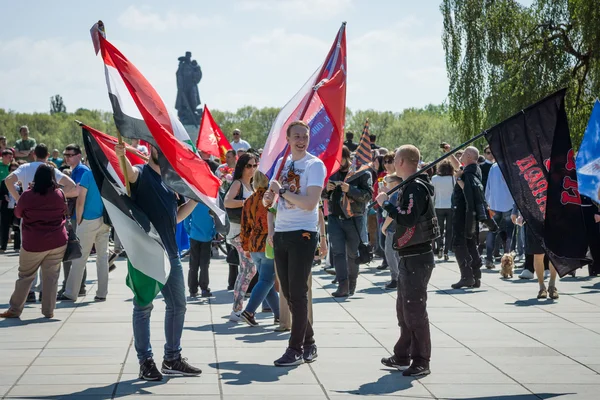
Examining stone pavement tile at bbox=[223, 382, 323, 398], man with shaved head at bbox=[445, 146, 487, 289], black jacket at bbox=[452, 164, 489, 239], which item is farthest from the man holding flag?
black jacket at bbox=[452, 164, 489, 239]

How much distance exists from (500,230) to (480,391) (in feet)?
35.0

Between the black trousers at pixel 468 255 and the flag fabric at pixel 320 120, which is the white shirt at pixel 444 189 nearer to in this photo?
the black trousers at pixel 468 255

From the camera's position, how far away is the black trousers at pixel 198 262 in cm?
1223

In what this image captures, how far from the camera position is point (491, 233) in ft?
53.2

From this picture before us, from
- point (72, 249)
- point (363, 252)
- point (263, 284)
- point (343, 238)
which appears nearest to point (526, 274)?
point (363, 252)

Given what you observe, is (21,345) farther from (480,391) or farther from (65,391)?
(480,391)

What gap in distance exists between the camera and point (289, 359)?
765cm

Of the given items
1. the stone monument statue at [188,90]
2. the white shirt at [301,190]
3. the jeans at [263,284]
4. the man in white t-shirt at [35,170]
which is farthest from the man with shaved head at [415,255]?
the stone monument statue at [188,90]

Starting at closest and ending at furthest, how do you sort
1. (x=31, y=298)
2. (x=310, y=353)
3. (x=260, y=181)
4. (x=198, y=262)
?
(x=310, y=353) → (x=260, y=181) → (x=31, y=298) → (x=198, y=262)

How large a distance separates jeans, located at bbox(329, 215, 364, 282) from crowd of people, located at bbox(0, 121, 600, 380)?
0.01 meters

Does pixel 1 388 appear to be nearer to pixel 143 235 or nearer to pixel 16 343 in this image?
pixel 143 235

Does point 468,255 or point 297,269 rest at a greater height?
point 297,269

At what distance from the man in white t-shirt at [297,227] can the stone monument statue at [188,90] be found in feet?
123

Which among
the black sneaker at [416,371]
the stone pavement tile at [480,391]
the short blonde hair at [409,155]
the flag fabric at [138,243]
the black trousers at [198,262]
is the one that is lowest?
the stone pavement tile at [480,391]
